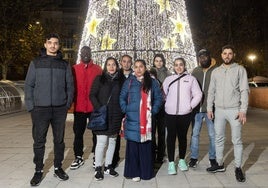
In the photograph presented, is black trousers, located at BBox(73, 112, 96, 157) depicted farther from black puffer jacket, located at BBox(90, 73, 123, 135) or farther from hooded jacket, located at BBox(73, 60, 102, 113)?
black puffer jacket, located at BBox(90, 73, 123, 135)

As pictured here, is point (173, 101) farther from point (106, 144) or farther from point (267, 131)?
point (267, 131)

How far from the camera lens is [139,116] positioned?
17.9 ft

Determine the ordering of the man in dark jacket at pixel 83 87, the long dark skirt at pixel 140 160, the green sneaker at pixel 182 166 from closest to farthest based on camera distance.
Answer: the long dark skirt at pixel 140 160
the green sneaker at pixel 182 166
the man in dark jacket at pixel 83 87

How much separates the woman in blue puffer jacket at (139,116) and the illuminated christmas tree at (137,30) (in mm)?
5622

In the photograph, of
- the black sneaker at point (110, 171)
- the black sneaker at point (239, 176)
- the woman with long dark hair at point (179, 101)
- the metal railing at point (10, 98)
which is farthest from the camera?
the metal railing at point (10, 98)

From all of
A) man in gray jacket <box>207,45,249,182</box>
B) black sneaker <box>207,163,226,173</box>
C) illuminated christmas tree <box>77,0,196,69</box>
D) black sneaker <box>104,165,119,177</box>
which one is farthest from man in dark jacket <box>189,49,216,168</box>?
illuminated christmas tree <box>77,0,196,69</box>

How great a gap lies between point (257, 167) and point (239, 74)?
1.65 m

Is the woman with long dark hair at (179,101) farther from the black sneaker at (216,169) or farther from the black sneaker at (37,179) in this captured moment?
the black sneaker at (37,179)

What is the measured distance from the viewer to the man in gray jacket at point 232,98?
18.0 feet

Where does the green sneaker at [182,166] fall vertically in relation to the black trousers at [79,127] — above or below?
below

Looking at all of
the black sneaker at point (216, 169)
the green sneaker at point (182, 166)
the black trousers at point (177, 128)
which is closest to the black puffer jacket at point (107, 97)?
the black trousers at point (177, 128)

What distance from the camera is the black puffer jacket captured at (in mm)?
5648

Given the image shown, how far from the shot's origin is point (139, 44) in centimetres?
1112

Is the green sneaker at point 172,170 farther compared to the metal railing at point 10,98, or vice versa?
the metal railing at point 10,98
